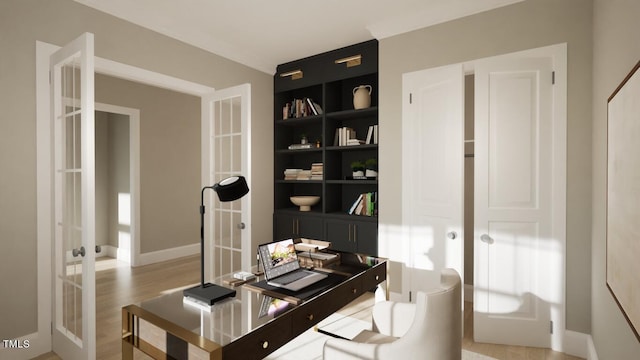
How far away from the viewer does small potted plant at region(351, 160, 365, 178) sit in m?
3.97

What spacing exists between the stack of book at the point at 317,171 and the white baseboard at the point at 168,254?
2860 mm

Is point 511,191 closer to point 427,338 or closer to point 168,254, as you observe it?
point 427,338

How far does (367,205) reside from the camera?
384cm

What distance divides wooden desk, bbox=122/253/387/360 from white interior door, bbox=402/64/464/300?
1509 mm

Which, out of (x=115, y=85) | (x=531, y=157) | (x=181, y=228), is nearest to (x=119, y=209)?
(x=181, y=228)

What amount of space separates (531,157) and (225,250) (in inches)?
117

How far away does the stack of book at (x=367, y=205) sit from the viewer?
150 inches

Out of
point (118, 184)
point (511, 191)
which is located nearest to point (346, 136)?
point (511, 191)

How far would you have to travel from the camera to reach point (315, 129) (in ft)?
15.3

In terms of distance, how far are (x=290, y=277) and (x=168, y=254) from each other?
4.31m

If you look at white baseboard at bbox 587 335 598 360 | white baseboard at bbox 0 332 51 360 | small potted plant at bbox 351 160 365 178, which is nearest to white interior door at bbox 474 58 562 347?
white baseboard at bbox 587 335 598 360

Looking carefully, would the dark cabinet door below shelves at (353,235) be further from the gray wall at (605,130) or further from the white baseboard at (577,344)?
the gray wall at (605,130)

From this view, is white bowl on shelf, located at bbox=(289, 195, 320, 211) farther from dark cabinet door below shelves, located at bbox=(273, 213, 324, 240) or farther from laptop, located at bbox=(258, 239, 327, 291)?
laptop, located at bbox=(258, 239, 327, 291)

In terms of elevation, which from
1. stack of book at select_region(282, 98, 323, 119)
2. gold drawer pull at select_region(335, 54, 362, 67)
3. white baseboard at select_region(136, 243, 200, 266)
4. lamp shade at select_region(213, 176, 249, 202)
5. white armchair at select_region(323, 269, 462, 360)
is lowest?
white baseboard at select_region(136, 243, 200, 266)
